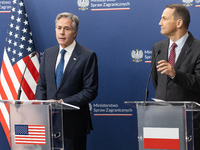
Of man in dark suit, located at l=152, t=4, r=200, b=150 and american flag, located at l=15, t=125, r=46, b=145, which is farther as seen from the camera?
man in dark suit, located at l=152, t=4, r=200, b=150

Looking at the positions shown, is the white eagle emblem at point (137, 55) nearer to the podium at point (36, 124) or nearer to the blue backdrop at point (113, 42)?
the blue backdrop at point (113, 42)

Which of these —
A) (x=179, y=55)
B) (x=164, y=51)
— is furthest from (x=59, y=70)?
(x=179, y=55)

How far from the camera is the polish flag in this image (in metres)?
2.19

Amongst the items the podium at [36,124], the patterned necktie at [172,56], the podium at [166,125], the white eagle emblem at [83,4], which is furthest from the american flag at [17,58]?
the podium at [166,125]

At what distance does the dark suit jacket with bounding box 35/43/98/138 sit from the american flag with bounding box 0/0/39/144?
85 centimetres

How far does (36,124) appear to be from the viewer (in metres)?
2.31

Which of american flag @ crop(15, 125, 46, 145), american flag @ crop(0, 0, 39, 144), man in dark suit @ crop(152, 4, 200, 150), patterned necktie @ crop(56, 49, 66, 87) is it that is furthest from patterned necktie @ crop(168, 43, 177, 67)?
american flag @ crop(0, 0, 39, 144)

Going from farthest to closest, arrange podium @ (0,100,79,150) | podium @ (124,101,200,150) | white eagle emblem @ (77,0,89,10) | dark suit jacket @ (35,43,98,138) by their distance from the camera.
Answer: white eagle emblem @ (77,0,89,10) < dark suit jacket @ (35,43,98,138) < podium @ (0,100,79,150) < podium @ (124,101,200,150)

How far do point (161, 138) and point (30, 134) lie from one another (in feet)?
3.29

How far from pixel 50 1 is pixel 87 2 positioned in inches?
21.2

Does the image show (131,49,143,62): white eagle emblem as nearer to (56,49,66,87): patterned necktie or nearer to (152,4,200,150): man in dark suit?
(152,4,200,150): man in dark suit

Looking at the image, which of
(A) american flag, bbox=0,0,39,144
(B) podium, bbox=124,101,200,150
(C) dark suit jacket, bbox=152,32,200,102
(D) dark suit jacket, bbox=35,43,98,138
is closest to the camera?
(B) podium, bbox=124,101,200,150

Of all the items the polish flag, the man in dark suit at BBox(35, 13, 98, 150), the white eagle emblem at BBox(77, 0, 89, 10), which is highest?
the white eagle emblem at BBox(77, 0, 89, 10)

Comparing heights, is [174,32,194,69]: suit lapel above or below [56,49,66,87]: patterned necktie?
above
